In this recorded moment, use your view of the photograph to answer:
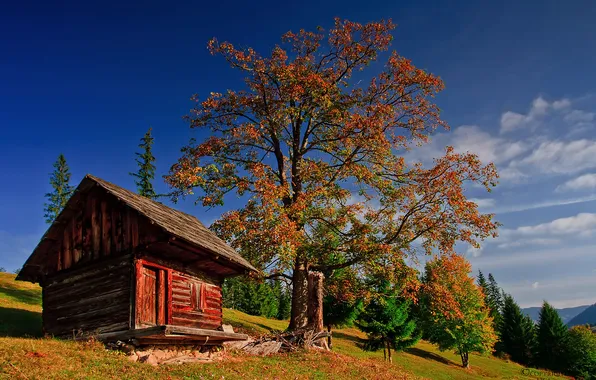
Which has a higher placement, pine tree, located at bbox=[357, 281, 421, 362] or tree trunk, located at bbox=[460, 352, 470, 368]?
pine tree, located at bbox=[357, 281, 421, 362]

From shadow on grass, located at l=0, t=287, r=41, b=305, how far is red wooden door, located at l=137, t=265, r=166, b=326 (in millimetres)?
16588

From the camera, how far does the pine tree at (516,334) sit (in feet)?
234

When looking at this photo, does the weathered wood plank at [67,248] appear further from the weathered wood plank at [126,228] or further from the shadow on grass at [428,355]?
the shadow on grass at [428,355]

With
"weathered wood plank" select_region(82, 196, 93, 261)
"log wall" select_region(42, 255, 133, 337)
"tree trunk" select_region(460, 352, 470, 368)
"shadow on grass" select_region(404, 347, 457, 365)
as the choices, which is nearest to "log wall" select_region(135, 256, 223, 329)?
"log wall" select_region(42, 255, 133, 337)

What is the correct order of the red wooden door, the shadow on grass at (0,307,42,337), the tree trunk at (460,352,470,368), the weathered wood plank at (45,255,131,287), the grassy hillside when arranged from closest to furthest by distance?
the grassy hillside, the red wooden door, the weathered wood plank at (45,255,131,287), the shadow on grass at (0,307,42,337), the tree trunk at (460,352,470,368)

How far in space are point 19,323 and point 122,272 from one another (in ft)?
29.2

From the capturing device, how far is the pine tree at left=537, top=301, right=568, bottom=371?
67.1 m

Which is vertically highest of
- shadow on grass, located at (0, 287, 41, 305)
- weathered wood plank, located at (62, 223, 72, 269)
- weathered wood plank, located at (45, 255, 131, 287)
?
weathered wood plank, located at (62, 223, 72, 269)

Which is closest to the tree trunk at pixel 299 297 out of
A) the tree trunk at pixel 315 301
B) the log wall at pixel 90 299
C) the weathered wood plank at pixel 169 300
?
the tree trunk at pixel 315 301

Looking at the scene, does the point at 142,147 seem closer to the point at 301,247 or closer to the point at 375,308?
the point at 375,308

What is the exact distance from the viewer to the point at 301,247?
25.2 metres

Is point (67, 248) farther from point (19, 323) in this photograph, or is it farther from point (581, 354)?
point (581, 354)

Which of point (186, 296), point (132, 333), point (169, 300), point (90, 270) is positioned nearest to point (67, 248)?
point (90, 270)

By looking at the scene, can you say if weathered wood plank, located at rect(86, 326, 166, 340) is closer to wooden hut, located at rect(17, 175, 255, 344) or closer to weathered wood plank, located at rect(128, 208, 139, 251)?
wooden hut, located at rect(17, 175, 255, 344)
